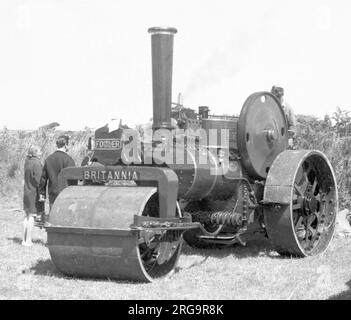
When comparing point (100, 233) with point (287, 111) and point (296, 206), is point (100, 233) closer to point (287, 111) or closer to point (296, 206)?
point (296, 206)

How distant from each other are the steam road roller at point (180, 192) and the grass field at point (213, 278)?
176 mm

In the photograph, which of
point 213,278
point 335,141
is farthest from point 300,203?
point 335,141

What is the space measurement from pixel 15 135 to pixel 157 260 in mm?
11933

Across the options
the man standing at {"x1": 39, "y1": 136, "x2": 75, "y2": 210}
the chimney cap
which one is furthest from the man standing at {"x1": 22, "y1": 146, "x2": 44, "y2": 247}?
the chimney cap

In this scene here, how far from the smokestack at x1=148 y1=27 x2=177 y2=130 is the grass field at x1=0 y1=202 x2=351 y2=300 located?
61.0 inches

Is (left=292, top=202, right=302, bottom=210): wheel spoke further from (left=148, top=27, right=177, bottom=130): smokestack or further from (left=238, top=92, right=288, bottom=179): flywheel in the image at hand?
(left=148, top=27, right=177, bottom=130): smokestack

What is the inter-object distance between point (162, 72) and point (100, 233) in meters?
1.82

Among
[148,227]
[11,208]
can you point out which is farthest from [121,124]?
[11,208]

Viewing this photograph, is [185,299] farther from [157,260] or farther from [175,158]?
[175,158]

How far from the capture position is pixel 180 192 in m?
7.24

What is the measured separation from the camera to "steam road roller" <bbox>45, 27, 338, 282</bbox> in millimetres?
6305

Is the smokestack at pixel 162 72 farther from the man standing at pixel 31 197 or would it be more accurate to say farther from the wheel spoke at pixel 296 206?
the man standing at pixel 31 197

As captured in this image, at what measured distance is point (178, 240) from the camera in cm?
697

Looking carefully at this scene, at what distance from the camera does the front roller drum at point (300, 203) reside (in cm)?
773
